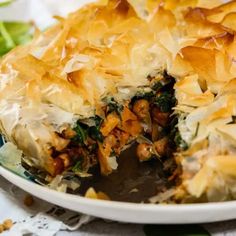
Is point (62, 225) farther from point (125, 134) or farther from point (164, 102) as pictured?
point (164, 102)

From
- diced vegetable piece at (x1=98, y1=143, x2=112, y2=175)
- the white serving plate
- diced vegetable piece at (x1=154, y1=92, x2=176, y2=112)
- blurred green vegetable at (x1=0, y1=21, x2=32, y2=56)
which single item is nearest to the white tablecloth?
the white serving plate

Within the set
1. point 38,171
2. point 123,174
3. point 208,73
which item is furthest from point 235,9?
point 38,171

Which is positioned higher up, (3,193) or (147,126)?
(3,193)

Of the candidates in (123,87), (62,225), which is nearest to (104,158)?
(123,87)

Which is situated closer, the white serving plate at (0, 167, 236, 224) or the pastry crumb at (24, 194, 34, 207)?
the white serving plate at (0, 167, 236, 224)

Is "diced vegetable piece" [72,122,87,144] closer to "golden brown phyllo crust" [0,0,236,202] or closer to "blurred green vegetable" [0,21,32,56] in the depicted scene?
"golden brown phyllo crust" [0,0,236,202]

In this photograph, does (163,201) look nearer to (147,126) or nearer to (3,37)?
Result: (147,126)

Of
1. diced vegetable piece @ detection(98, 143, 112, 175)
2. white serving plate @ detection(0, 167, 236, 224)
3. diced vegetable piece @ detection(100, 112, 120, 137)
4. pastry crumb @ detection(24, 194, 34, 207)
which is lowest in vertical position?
diced vegetable piece @ detection(98, 143, 112, 175)
